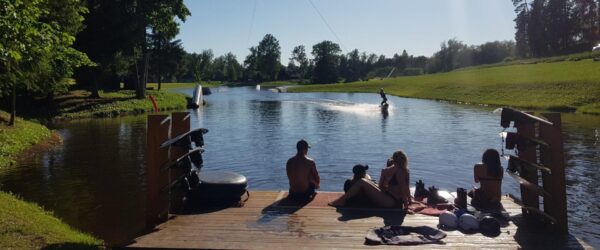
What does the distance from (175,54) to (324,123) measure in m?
55.6

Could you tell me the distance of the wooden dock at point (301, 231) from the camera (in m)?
8.86

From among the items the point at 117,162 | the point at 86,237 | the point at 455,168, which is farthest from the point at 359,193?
the point at 117,162

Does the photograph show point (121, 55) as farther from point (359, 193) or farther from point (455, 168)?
point (359, 193)

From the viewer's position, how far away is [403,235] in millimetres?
9266

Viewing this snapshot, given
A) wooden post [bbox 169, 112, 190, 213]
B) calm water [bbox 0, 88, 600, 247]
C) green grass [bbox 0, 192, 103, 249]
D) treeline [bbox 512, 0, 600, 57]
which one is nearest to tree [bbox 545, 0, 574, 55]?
treeline [bbox 512, 0, 600, 57]

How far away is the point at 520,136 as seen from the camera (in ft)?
33.2

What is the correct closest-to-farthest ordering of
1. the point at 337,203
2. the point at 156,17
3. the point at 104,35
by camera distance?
the point at 337,203 < the point at 104,35 < the point at 156,17

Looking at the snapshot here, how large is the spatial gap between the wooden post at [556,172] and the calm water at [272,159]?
2293 mm

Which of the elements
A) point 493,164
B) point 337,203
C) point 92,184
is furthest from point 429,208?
point 92,184

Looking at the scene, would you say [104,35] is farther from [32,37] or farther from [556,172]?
[556,172]

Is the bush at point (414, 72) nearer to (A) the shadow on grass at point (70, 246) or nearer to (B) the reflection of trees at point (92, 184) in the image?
(B) the reflection of trees at point (92, 184)

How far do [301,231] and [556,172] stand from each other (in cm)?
456

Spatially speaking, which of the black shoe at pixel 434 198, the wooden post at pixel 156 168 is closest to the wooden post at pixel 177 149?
the wooden post at pixel 156 168

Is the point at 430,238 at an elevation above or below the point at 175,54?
below
